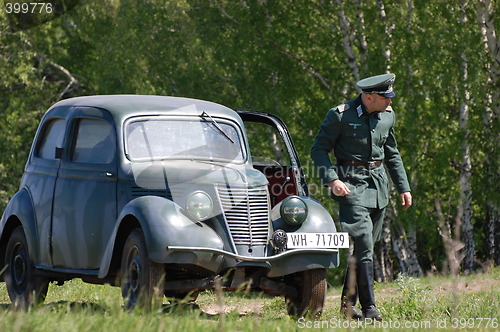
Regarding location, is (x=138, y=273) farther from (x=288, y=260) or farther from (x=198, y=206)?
(x=288, y=260)

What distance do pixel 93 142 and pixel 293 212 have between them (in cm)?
193

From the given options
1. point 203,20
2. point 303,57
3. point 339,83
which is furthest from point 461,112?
point 203,20

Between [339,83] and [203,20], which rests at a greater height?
[203,20]

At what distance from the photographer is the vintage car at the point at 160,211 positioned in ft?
23.8

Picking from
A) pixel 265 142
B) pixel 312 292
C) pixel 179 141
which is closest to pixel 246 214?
pixel 312 292

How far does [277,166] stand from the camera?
9.30 meters

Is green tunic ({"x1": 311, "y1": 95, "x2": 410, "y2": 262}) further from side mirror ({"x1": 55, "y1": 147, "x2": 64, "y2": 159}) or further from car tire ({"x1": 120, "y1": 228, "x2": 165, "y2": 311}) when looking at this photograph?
side mirror ({"x1": 55, "y1": 147, "x2": 64, "y2": 159})

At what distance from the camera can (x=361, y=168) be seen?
27.3 ft

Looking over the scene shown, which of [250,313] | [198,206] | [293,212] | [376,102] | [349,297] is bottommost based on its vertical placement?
[250,313]

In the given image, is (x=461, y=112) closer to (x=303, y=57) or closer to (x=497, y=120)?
(x=497, y=120)

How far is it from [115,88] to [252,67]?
23.8 feet

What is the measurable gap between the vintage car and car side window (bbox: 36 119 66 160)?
2 centimetres

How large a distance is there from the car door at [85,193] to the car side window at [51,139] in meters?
0.24

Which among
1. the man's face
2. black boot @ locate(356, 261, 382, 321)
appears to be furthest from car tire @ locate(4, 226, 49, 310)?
the man's face
